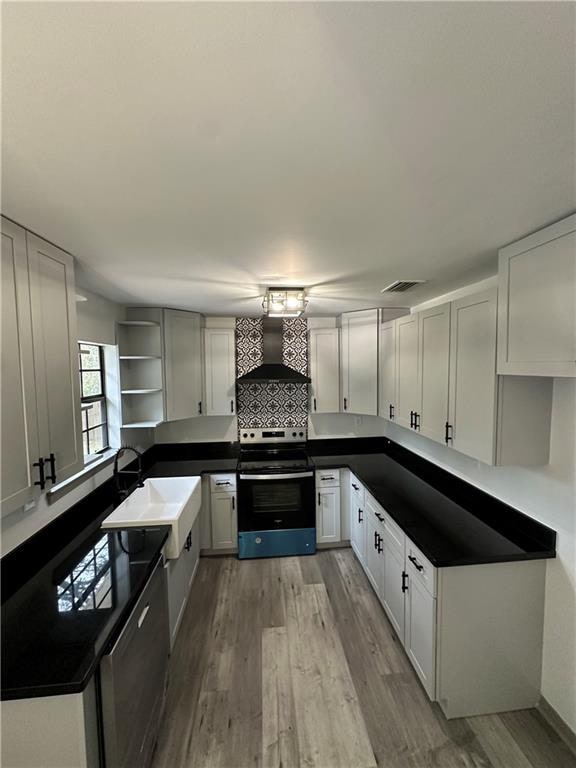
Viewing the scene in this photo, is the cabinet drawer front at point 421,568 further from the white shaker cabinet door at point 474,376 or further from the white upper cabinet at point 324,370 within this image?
the white upper cabinet at point 324,370

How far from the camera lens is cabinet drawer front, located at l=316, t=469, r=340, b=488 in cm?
335

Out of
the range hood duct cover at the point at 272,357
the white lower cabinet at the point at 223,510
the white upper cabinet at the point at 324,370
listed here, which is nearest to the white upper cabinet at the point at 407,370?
the white upper cabinet at the point at 324,370

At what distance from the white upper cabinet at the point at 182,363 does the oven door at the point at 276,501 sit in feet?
3.06

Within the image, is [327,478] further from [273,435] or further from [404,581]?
[404,581]

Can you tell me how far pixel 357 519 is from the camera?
125 inches

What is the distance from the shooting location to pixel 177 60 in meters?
0.60

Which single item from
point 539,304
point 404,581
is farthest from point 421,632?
→ point 539,304

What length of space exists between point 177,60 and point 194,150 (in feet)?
0.78

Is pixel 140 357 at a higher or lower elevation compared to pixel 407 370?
higher

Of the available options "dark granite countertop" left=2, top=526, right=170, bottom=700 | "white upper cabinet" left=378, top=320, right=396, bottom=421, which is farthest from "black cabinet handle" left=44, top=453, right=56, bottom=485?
"white upper cabinet" left=378, top=320, right=396, bottom=421

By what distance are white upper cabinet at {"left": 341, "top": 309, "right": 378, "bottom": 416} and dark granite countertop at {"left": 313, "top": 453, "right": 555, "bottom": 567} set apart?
2.63 ft

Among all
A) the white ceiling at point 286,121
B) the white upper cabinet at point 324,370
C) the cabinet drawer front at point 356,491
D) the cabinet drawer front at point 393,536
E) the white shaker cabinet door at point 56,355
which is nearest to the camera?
the white ceiling at point 286,121

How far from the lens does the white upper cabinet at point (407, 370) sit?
2516 millimetres

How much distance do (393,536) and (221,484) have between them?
174 centimetres
